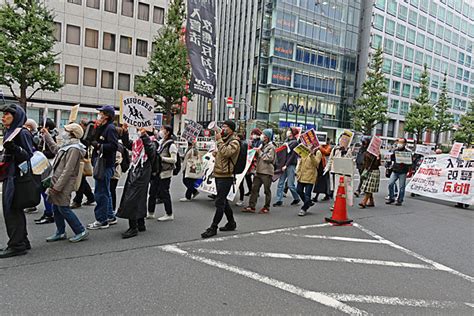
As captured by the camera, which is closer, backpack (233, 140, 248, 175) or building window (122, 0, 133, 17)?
backpack (233, 140, 248, 175)

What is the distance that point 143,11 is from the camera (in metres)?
31.7

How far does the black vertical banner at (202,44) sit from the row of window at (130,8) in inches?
944

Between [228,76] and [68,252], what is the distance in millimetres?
→ 50301

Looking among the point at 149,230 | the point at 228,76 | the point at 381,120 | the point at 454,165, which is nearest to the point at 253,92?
the point at 228,76

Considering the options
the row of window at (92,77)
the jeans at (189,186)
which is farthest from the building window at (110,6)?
the jeans at (189,186)

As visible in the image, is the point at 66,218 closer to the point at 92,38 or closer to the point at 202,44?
the point at 202,44

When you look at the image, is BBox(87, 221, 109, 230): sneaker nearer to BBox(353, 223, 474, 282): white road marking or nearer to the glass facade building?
BBox(353, 223, 474, 282): white road marking

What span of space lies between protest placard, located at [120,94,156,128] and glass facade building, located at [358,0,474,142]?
5260cm

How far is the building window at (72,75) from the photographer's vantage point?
2888cm

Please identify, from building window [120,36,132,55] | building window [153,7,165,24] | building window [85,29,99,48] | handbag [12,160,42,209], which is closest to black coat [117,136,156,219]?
handbag [12,160,42,209]

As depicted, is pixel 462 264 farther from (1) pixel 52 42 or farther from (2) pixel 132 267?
(1) pixel 52 42

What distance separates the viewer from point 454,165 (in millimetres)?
9883

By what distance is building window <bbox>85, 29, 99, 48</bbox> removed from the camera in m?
29.4

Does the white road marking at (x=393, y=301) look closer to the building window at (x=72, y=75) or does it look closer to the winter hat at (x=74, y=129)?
the winter hat at (x=74, y=129)
